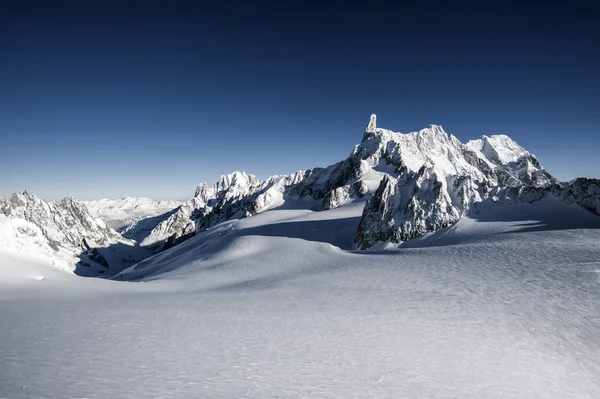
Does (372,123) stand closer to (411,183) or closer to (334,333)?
(411,183)

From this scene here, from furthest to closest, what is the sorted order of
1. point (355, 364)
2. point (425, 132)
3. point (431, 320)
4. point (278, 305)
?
point (425, 132)
point (278, 305)
point (431, 320)
point (355, 364)

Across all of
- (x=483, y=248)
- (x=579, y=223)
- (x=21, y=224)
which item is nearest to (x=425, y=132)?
(x=579, y=223)

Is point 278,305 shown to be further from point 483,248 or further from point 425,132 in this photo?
point 425,132

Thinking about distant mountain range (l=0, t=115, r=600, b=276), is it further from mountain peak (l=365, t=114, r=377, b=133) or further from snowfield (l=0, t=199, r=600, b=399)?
snowfield (l=0, t=199, r=600, b=399)

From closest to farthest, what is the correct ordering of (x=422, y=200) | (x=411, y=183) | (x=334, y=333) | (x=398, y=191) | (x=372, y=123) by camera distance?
(x=334, y=333) → (x=422, y=200) → (x=398, y=191) → (x=411, y=183) → (x=372, y=123)

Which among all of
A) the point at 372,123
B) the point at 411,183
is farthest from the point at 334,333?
the point at 372,123

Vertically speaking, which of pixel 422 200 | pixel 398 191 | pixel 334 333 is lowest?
pixel 334 333

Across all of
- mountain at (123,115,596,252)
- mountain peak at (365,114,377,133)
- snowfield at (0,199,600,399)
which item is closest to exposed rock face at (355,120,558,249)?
mountain at (123,115,596,252)

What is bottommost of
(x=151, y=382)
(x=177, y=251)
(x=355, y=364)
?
(x=177, y=251)

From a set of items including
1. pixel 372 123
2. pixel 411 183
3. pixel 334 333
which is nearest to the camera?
pixel 334 333
